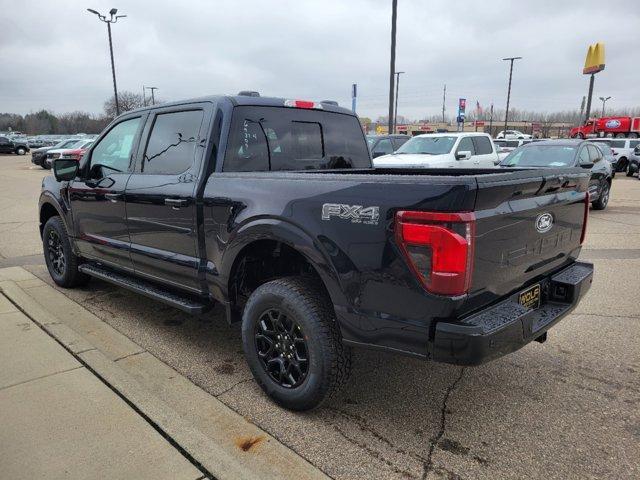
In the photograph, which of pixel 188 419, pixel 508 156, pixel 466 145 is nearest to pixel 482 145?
pixel 466 145

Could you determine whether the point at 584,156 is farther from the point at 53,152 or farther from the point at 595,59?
the point at 595,59

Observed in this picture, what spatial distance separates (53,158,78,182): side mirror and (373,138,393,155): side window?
12.8 metres

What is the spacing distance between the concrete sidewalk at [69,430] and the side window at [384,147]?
46.5 ft

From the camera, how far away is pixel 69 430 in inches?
104

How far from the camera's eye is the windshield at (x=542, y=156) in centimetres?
1046

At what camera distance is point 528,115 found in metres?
142

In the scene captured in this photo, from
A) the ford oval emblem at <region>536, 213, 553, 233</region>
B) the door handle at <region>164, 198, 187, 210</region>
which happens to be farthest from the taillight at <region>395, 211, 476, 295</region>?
the door handle at <region>164, 198, 187, 210</region>

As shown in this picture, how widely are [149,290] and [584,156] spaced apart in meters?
10.2

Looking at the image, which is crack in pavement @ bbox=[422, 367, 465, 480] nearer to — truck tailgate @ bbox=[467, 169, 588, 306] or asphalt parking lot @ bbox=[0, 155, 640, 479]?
asphalt parking lot @ bbox=[0, 155, 640, 479]

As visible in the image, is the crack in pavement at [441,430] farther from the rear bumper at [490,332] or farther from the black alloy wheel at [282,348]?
the black alloy wheel at [282,348]

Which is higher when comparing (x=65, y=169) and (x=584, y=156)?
(x=65, y=169)

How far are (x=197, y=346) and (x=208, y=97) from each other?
1924mm

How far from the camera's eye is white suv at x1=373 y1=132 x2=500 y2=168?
12281mm

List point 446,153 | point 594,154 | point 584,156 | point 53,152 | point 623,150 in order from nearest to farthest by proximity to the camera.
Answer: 1. point 584,156
2. point 594,154
3. point 446,153
4. point 53,152
5. point 623,150
